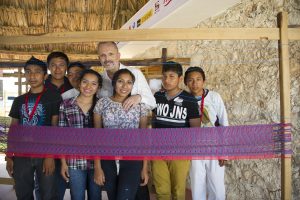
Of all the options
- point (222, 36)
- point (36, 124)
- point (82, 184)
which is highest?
point (222, 36)

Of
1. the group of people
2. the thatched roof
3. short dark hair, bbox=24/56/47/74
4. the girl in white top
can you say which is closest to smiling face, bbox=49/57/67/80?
the group of people

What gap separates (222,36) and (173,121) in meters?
0.67

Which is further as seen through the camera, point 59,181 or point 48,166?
point 59,181

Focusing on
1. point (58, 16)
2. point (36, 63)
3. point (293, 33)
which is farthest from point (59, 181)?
point (58, 16)

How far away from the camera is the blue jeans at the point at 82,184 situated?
2.08 metres

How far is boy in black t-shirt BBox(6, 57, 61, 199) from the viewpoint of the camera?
2158mm

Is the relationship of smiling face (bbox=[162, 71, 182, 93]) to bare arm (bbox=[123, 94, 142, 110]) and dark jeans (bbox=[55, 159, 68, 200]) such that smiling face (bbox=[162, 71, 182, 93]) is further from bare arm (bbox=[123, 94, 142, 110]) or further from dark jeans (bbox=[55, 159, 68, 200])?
dark jeans (bbox=[55, 159, 68, 200])

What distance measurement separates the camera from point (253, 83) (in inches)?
121

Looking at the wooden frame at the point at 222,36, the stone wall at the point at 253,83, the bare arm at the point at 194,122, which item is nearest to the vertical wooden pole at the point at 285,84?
the wooden frame at the point at 222,36

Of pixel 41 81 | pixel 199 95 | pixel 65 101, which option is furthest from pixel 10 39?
pixel 199 95

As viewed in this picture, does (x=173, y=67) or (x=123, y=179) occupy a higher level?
(x=173, y=67)

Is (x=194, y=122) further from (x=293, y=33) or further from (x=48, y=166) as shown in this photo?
(x=48, y=166)

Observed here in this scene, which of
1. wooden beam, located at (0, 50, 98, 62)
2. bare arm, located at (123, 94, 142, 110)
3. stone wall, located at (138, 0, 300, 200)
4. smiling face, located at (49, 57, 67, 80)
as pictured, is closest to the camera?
bare arm, located at (123, 94, 142, 110)

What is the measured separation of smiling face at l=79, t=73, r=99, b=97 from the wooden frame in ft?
0.81
